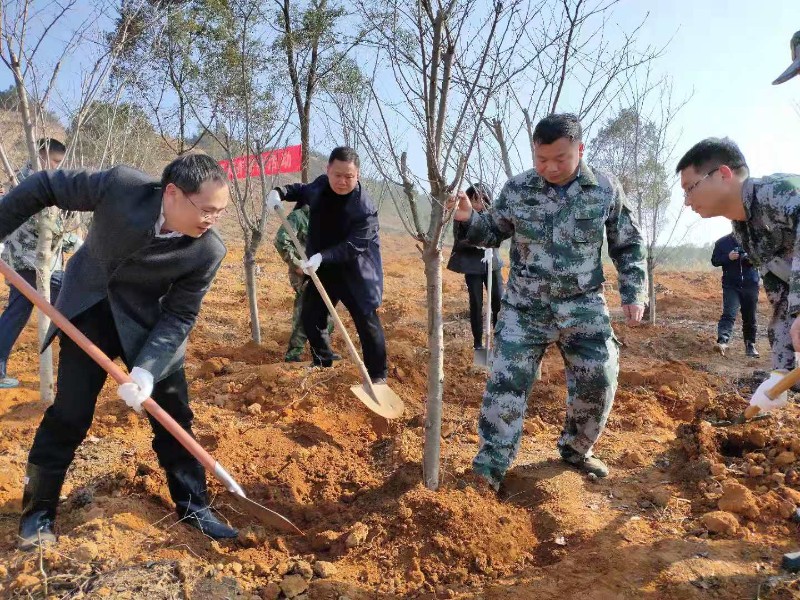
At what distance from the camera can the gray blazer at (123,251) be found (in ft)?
7.17

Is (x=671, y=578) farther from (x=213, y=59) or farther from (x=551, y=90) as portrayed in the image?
(x=213, y=59)

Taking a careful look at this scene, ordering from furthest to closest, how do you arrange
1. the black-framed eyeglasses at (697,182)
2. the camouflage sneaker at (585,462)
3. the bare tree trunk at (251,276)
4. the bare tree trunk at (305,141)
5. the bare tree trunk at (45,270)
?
the bare tree trunk at (305,141)
the bare tree trunk at (251,276)
the bare tree trunk at (45,270)
the camouflage sneaker at (585,462)
the black-framed eyeglasses at (697,182)

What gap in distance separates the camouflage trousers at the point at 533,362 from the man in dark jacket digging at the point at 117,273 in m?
1.38

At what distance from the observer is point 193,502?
254 centimetres

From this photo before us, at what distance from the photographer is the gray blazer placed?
2186 millimetres

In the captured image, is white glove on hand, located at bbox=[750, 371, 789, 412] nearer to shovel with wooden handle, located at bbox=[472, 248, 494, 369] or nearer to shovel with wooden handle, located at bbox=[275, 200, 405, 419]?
shovel with wooden handle, located at bbox=[275, 200, 405, 419]

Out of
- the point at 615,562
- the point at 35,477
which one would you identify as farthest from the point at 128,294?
the point at 615,562

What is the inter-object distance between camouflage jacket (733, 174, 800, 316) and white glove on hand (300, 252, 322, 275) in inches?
90.3

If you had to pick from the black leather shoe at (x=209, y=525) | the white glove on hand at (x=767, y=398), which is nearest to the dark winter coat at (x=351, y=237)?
the black leather shoe at (x=209, y=525)

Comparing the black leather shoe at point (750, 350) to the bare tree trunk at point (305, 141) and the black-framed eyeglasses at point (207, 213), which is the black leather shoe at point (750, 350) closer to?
the bare tree trunk at point (305, 141)

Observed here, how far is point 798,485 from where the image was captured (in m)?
2.82

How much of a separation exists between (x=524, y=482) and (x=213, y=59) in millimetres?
5902

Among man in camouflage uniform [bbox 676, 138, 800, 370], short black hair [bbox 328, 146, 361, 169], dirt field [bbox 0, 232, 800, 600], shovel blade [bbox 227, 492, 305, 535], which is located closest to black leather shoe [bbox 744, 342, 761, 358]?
dirt field [bbox 0, 232, 800, 600]

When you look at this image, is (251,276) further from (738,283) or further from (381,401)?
(738,283)
